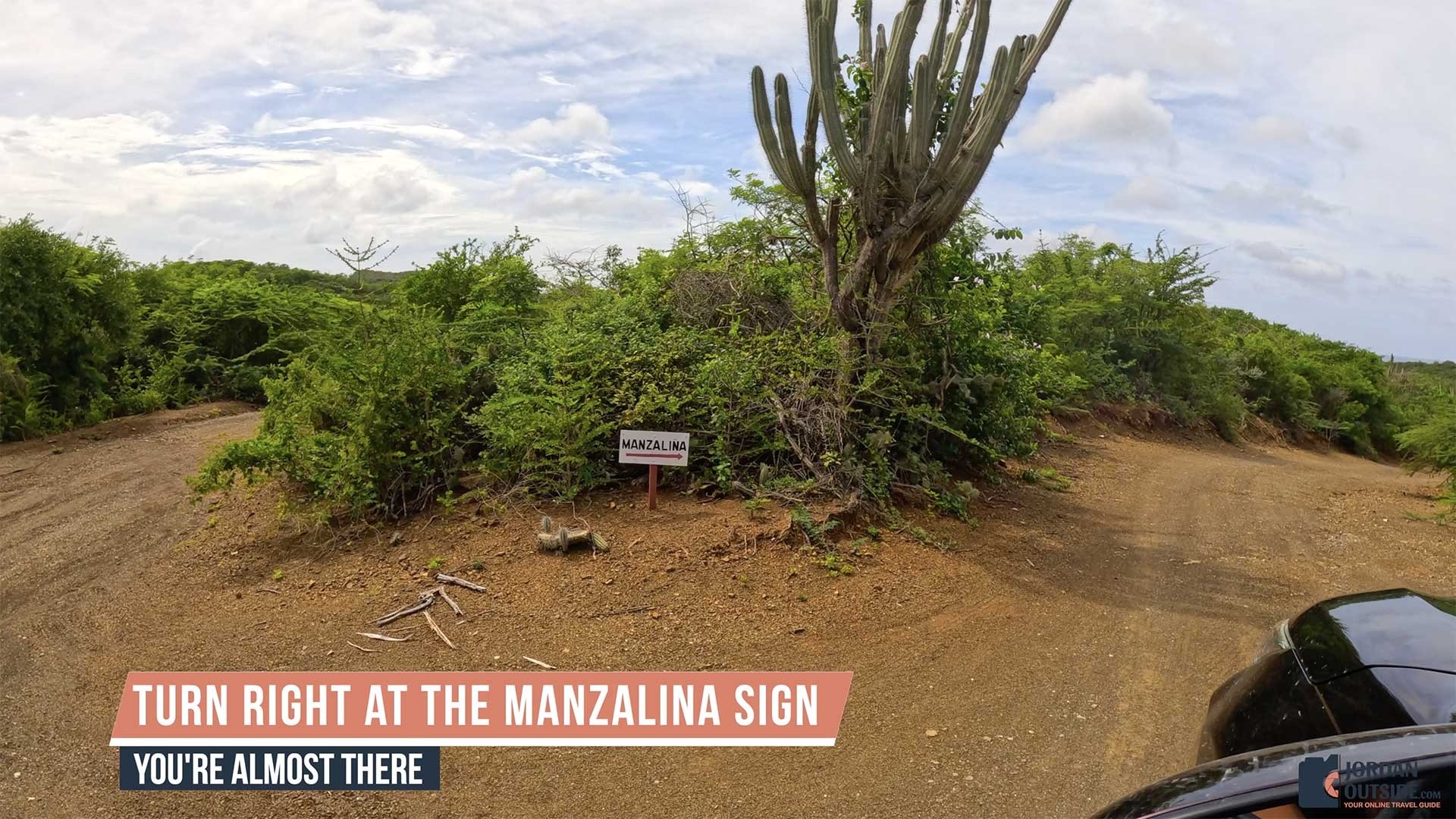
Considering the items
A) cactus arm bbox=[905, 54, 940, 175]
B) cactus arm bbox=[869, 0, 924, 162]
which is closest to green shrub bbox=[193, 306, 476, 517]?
cactus arm bbox=[869, 0, 924, 162]

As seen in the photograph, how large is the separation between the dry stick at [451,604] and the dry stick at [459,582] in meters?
0.13

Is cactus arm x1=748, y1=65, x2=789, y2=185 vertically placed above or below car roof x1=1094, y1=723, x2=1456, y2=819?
above

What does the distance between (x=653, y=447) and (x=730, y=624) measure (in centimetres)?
185

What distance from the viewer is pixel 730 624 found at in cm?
545

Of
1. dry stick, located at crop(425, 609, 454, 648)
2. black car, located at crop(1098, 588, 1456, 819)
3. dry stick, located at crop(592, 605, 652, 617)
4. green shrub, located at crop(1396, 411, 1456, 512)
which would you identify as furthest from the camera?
green shrub, located at crop(1396, 411, 1456, 512)

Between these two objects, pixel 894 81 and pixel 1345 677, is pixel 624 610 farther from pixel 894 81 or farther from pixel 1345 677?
pixel 894 81

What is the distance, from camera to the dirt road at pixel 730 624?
150 inches

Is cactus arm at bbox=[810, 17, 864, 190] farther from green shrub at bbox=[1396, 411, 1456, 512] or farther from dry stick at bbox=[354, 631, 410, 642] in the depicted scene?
green shrub at bbox=[1396, 411, 1456, 512]

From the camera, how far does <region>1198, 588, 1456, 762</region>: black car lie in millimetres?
Result: 2621

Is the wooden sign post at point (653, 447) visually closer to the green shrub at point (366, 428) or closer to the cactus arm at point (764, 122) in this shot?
the green shrub at point (366, 428)

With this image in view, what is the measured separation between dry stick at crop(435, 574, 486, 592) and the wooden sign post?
1.48 m

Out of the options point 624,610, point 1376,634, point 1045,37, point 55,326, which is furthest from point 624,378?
point 55,326

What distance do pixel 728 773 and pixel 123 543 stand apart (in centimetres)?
622

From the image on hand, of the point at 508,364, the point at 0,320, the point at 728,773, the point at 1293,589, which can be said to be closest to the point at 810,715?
the point at 728,773
